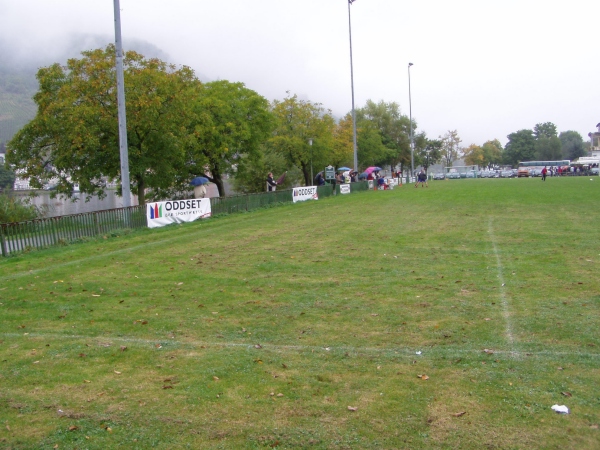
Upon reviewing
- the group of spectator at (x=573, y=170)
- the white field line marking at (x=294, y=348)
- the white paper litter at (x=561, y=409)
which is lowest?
the white paper litter at (x=561, y=409)

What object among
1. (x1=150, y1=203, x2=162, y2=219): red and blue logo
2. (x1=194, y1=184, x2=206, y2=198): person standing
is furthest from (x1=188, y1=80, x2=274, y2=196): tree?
(x1=150, y1=203, x2=162, y2=219): red and blue logo

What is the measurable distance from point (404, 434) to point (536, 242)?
12.1 meters

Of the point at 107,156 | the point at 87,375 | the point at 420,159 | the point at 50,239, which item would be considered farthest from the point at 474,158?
the point at 87,375

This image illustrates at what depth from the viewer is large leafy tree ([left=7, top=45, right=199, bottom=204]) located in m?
27.6

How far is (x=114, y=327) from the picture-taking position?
27.8 ft

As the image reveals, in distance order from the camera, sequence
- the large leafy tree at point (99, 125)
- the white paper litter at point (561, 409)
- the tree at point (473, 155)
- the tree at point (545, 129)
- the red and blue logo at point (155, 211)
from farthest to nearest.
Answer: the tree at point (545, 129) → the tree at point (473, 155) → the large leafy tree at point (99, 125) → the red and blue logo at point (155, 211) → the white paper litter at point (561, 409)

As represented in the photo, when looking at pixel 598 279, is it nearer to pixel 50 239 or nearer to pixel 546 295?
pixel 546 295

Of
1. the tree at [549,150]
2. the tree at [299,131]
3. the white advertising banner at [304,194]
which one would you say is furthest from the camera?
the tree at [549,150]

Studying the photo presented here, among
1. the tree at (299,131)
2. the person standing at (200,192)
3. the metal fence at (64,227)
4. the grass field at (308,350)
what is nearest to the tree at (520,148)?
the tree at (299,131)

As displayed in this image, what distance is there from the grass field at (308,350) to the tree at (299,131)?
3545 centimetres

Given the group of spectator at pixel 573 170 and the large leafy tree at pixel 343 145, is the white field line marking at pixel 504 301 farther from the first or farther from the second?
the group of spectator at pixel 573 170

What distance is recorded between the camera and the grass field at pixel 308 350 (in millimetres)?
5043

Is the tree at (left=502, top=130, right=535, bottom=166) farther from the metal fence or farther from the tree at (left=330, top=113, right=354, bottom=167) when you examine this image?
the metal fence

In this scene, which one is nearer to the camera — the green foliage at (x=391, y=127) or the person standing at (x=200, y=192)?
the person standing at (x=200, y=192)
